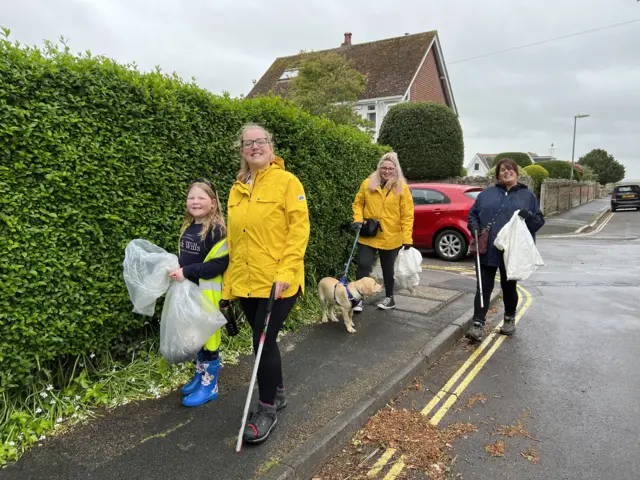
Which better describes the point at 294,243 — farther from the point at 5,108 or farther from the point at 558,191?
the point at 558,191

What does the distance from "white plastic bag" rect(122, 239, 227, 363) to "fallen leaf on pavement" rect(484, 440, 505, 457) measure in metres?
2.12

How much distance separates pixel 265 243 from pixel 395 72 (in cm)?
2687

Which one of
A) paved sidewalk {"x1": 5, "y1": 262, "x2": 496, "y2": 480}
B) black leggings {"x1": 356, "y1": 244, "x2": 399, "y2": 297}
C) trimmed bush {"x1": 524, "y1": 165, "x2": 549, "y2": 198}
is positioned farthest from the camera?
trimmed bush {"x1": 524, "y1": 165, "x2": 549, "y2": 198}

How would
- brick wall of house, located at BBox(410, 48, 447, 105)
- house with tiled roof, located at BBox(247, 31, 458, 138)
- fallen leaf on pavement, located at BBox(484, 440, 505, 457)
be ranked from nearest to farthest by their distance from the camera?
fallen leaf on pavement, located at BBox(484, 440, 505, 457), house with tiled roof, located at BBox(247, 31, 458, 138), brick wall of house, located at BBox(410, 48, 447, 105)

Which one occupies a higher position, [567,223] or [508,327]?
[508,327]

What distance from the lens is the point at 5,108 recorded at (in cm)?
265

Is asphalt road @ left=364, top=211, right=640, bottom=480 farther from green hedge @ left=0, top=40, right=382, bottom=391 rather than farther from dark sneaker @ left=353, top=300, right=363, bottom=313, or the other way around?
green hedge @ left=0, top=40, right=382, bottom=391

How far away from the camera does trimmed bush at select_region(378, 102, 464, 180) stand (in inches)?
696

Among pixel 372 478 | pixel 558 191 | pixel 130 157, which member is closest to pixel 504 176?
pixel 372 478

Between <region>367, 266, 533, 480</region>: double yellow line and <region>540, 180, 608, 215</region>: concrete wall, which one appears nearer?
<region>367, 266, 533, 480</region>: double yellow line

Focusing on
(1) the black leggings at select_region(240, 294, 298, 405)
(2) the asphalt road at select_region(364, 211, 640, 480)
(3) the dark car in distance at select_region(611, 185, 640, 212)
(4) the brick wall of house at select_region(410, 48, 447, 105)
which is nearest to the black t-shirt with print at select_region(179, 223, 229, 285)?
(1) the black leggings at select_region(240, 294, 298, 405)

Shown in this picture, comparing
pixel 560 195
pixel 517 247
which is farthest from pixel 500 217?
pixel 560 195

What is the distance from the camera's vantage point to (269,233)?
275 cm

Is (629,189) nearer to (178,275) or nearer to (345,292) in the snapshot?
(345,292)
